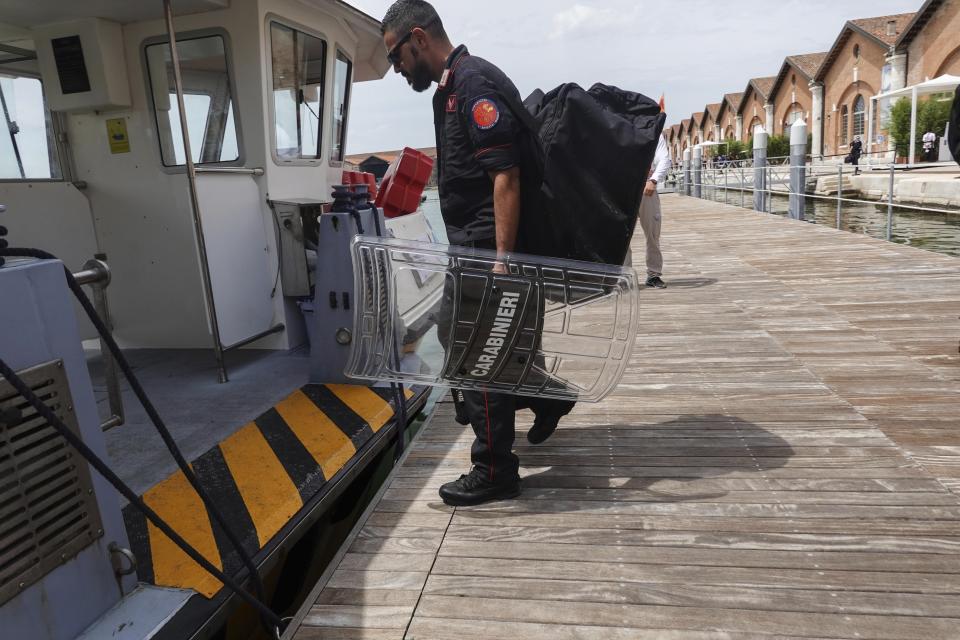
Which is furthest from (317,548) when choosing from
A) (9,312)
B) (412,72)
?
(412,72)

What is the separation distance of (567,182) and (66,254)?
3.59 metres

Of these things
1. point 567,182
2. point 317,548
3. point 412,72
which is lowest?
point 317,548

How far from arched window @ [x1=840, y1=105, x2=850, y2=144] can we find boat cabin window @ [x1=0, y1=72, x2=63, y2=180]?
43.4 metres

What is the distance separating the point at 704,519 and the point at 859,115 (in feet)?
142

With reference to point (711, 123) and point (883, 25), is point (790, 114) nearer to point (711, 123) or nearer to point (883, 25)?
point (883, 25)

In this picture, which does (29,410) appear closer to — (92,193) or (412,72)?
(412,72)

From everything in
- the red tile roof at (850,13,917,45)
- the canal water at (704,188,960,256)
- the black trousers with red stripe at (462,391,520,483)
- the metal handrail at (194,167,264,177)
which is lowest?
the canal water at (704,188,960,256)

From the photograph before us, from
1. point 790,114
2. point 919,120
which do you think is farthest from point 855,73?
point 919,120

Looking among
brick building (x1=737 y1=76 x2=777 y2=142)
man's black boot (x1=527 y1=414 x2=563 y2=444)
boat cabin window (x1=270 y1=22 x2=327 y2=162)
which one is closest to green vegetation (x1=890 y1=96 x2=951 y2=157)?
brick building (x1=737 y1=76 x2=777 y2=142)

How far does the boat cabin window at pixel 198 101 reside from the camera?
4.29 meters

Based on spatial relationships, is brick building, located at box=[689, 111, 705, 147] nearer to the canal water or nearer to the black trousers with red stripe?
the canal water

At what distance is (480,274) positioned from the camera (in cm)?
231

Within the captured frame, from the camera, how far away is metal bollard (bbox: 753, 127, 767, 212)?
14.0 meters

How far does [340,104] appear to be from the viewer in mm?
5402
